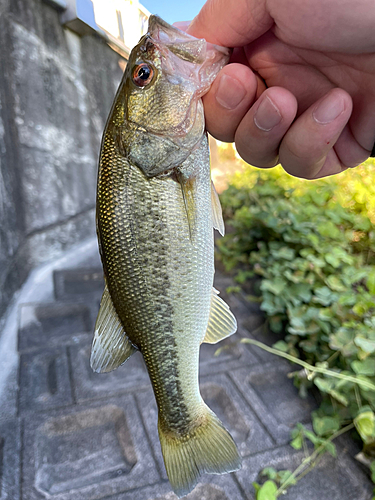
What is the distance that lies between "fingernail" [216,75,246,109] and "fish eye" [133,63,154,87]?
0.76ft

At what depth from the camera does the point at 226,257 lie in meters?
3.64

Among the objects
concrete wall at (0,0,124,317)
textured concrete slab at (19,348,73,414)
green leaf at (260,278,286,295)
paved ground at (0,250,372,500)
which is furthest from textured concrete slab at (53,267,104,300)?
green leaf at (260,278,286,295)

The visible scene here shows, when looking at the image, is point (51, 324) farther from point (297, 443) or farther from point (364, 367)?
point (364, 367)

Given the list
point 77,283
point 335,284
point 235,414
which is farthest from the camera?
point 77,283

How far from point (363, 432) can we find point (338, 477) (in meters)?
0.27

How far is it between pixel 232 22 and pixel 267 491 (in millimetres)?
2043

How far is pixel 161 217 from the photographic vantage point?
3.65 ft

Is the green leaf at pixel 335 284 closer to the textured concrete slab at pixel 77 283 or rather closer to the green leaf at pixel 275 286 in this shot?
the green leaf at pixel 275 286

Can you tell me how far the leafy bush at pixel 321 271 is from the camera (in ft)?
6.58

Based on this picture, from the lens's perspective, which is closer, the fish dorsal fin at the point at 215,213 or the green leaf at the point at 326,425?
the fish dorsal fin at the point at 215,213

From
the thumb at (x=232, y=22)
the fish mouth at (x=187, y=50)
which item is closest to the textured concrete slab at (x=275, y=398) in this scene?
the fish mouth at (x=187, y=50)

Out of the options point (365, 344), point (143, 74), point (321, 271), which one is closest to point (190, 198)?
point (143, 74)

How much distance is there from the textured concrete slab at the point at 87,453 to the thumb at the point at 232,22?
6.40ft

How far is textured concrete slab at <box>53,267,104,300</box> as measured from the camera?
3115mm
